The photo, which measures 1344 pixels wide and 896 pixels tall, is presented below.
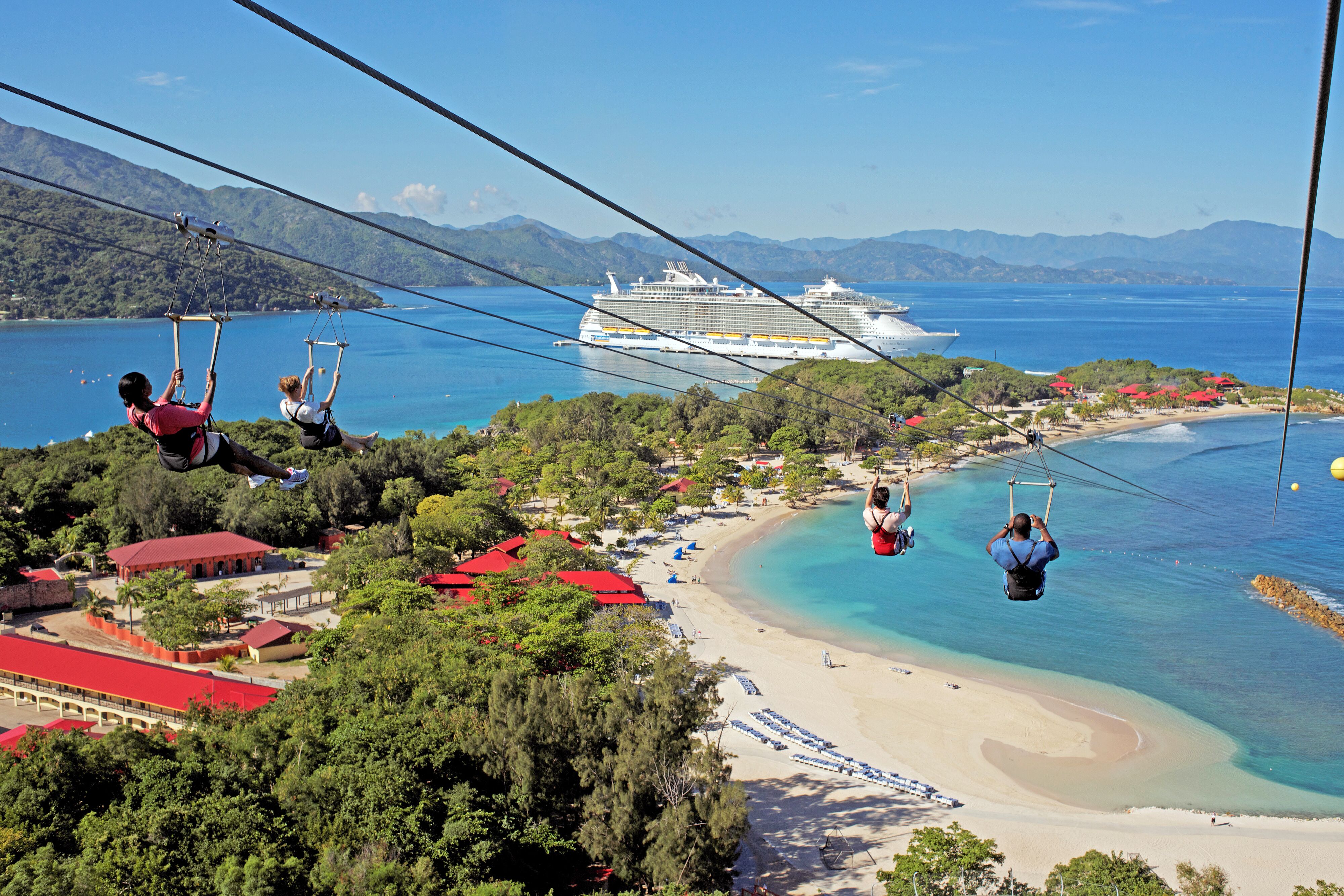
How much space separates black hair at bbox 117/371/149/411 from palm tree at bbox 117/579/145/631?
1503 cm

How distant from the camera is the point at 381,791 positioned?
28.7ft

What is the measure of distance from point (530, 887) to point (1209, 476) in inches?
1296

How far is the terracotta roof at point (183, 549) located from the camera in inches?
764

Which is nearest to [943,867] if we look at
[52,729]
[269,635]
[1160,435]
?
[52,729]

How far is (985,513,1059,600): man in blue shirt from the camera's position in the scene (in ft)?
17.0

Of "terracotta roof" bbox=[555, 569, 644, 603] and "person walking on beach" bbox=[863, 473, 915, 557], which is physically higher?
"person walking on beach" bbox=[863, 473, 915, 557]

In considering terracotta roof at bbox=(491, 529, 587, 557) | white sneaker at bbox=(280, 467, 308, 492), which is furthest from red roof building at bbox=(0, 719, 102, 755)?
terracotta roof at bbox=(491, 529, 587, 557)

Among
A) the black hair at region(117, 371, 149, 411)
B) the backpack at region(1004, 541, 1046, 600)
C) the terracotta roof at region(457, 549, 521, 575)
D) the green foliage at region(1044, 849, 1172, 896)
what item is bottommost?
the terracotta roof at region(457, 549, 521, 575)

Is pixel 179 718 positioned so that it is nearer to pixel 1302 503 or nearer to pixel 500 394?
pixel 1302 503

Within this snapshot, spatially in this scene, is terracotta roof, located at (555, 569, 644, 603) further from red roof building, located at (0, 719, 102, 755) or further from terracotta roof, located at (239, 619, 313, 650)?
red roof building, located at (0, 719, 102, 755)

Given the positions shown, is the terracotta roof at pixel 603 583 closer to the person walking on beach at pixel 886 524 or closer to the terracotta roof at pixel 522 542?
the terracotta roof at pixel 522 542

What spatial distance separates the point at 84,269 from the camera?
9631 centimetres

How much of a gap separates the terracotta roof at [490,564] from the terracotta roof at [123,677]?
6176 mm

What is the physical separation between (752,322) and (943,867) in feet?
205
